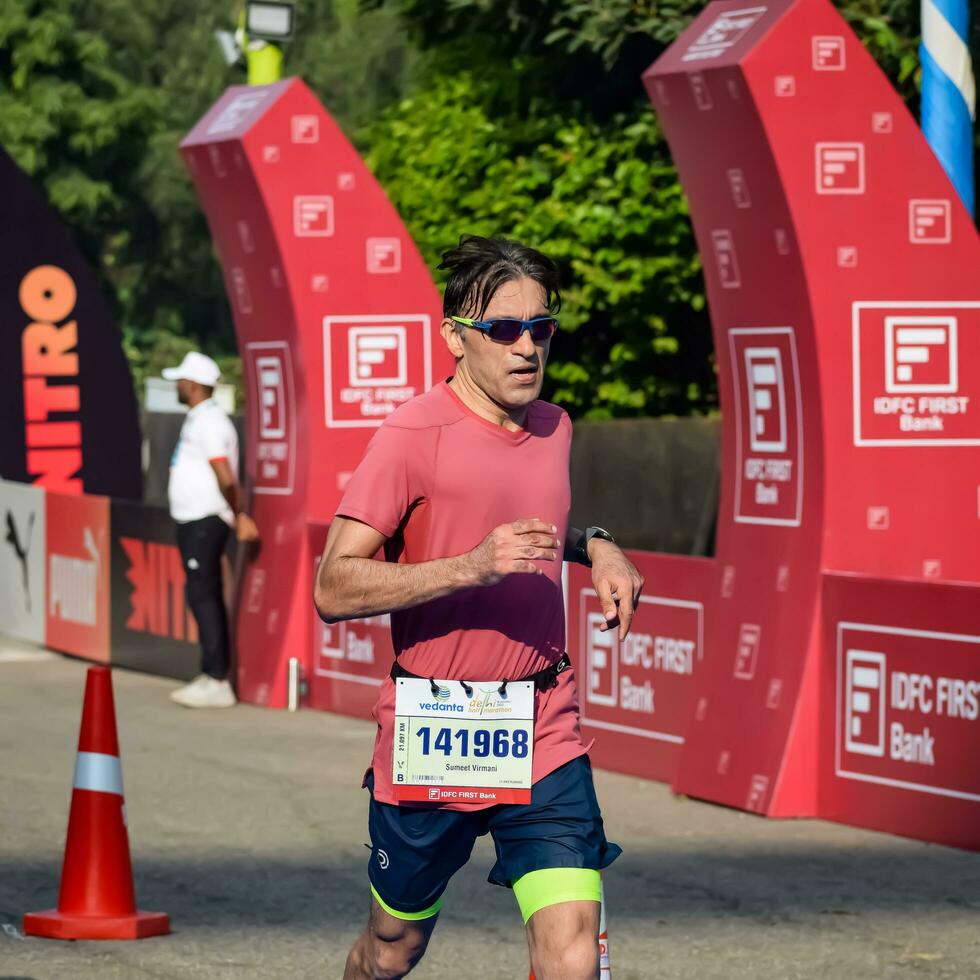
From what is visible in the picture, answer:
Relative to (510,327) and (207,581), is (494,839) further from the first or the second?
(207,581)

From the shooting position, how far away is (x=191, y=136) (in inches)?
530

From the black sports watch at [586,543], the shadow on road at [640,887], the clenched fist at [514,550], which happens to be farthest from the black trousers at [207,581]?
the clenched fist at [514,550]

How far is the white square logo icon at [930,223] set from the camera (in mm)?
9203

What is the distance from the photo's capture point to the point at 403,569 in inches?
181

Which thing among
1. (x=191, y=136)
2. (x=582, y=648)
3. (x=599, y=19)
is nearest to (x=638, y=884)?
(x=582, y=648)

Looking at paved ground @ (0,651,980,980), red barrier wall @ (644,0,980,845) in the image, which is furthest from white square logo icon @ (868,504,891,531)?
paved ground @ (0,651,980,980)

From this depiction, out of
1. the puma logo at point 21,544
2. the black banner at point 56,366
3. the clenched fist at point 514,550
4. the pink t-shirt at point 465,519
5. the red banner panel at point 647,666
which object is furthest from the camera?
the black banner at point 56,366

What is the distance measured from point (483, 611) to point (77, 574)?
11.1 metres

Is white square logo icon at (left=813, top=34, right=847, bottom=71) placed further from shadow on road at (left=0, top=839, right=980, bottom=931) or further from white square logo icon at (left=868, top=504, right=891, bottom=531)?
shadow on road at (left=0, top=839, right=980, bottom=931)

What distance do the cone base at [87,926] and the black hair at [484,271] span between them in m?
2.99

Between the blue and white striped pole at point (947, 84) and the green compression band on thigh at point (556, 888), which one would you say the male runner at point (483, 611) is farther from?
the blue and white striped pole at point (947, 84)

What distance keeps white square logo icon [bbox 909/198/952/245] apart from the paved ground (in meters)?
2.46

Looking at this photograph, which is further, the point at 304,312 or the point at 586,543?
the point at 304,312

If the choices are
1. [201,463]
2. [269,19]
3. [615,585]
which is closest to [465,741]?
[615,585]
